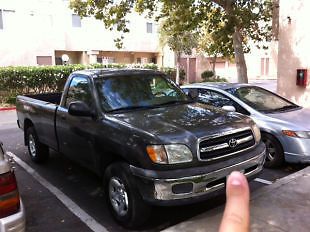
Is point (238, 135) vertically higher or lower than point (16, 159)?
higher

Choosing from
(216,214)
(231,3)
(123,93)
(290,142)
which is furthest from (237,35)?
(216,214)

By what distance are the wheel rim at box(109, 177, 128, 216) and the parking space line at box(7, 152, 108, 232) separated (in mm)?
284

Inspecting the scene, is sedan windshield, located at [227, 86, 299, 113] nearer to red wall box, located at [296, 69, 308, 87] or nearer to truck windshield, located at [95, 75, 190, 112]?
truck windshield, located at [95, 75, 190, 112]

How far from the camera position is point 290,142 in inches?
225

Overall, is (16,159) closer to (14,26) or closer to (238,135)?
(238,135)

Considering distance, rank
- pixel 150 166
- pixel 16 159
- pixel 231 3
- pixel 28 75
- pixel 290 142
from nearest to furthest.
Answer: pixel 150 166 → pixel 290 142 → pixel 16 159 → pixel 231 3 → pixel 28 75

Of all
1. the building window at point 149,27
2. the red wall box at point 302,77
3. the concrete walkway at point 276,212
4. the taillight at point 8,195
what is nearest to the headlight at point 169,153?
the concrete walkway at point 276,212

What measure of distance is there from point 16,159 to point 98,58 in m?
23.7

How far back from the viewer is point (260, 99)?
22.4ft

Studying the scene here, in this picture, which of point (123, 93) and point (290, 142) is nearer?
point (123, 93)

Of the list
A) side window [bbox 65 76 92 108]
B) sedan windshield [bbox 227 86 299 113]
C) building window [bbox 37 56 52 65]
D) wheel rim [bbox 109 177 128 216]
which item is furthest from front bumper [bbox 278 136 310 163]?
building window [bbox 37 56 52 65]

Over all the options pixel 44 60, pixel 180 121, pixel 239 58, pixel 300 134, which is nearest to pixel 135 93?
pixel 180 121

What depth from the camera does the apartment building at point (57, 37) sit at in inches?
943

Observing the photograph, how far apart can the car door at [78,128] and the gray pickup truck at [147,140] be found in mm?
14
